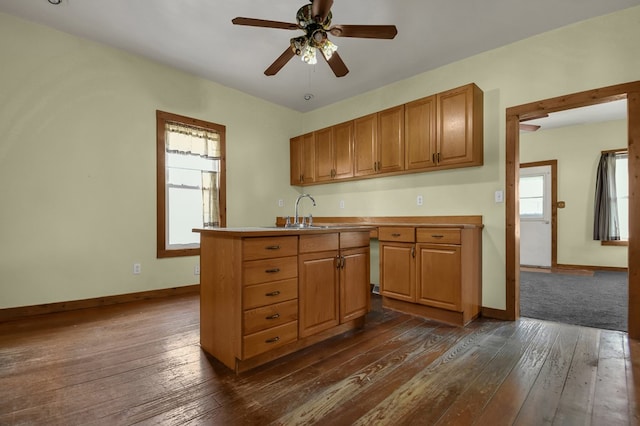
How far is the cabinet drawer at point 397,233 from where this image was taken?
3020mm

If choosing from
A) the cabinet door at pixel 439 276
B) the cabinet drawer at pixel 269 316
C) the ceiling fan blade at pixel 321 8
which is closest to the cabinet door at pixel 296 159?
the cabinet door at pixel 439 276

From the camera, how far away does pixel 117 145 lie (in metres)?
3.36

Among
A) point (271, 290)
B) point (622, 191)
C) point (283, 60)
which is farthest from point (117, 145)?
point (622, 191)

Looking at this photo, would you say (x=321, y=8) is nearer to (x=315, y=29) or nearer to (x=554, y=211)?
(x=315, y=29)

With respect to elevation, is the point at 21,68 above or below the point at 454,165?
above

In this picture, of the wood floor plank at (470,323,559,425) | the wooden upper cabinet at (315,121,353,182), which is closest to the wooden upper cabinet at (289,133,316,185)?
the wooden upper cabinet at (315,121,353,182)

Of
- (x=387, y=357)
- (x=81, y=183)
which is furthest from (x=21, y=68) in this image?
(x=387, y=357)

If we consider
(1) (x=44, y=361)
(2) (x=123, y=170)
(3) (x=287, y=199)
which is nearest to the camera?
(1) (x=44, y=361)

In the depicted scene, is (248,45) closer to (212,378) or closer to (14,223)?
(14,223)

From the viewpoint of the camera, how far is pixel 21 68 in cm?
284

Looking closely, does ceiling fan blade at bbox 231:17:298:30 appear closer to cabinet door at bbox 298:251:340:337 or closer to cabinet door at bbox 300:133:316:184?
cabinet door at bbox 298:251:340:337

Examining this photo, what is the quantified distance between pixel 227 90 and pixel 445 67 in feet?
9.50

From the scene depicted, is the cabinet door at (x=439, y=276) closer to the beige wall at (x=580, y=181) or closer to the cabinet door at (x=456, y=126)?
the cabinet door at (x=456, y=126)

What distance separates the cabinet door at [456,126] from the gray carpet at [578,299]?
1.76m
